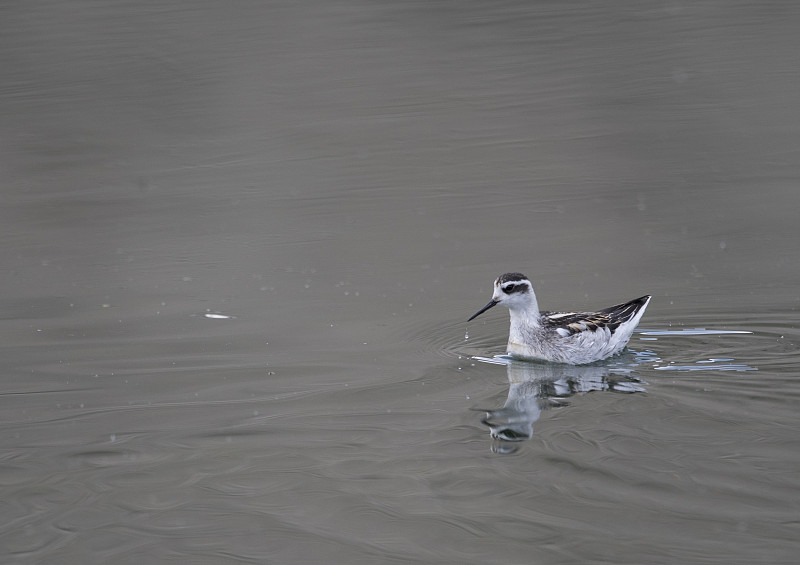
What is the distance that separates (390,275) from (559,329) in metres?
2.90

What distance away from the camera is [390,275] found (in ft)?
37.2

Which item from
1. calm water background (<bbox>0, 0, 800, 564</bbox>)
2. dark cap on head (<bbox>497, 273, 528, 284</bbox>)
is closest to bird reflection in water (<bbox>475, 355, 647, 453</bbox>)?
calm water background (<bbox>0, 0, 800, 564</bbox>)

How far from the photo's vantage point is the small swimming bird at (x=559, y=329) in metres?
8.79

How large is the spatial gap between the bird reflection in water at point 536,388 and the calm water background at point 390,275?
1.3 inches

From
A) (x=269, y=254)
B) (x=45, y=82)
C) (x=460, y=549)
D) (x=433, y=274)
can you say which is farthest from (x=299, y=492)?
(x=45, y=82)

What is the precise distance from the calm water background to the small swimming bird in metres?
0.24

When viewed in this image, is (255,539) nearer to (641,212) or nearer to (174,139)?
(641,212)

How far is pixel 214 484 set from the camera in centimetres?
686

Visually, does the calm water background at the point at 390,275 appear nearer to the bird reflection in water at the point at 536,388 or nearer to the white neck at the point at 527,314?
the bird reflection in water at the point at 536,388

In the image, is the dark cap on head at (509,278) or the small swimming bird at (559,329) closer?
the small swimming bird at (559,329)

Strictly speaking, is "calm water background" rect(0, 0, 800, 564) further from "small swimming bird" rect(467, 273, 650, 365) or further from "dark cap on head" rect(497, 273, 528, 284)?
"dark cap on head" rect(497, 273, 528, 284)

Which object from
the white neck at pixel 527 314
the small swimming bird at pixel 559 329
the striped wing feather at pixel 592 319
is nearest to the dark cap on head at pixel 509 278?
the small swimming bird at pixel 559 329

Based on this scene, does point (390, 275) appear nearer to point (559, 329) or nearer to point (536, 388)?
point (559, 329)

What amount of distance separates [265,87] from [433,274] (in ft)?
27.6
